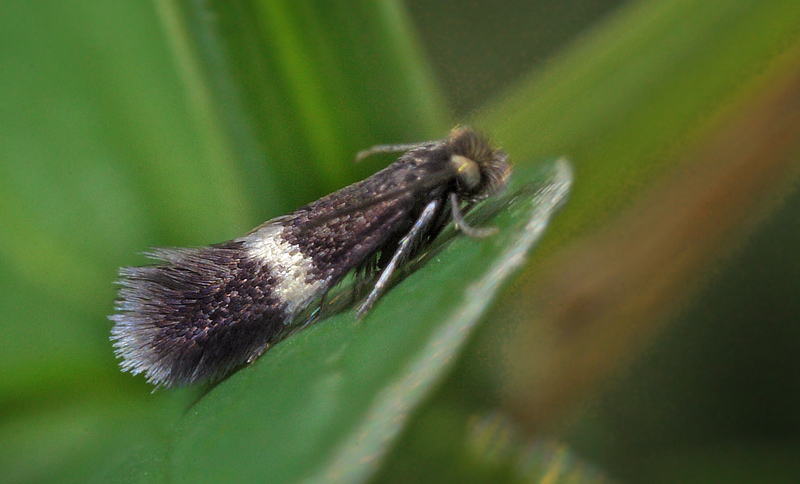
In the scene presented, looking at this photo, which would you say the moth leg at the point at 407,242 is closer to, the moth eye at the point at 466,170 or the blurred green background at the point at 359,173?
the moth eye at the point at 466,170

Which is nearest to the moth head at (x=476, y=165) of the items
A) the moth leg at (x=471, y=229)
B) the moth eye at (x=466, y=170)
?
the moth eye at (x=466, y=170)

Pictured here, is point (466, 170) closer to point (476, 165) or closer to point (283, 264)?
point (476, 165)

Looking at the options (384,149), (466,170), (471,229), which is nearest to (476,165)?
(466,170)

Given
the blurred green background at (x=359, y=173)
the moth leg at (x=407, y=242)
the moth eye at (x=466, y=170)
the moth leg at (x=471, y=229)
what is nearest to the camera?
the moth leg at (x=471, y=229)

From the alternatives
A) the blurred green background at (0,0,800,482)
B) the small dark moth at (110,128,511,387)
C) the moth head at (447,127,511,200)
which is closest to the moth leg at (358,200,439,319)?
the small dark moth at (110,128,511,387)

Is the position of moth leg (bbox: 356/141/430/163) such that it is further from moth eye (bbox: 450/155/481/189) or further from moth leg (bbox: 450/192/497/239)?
moth leg (bbox: 450/192/497/239)

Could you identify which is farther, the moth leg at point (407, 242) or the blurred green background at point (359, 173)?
the moth leg at point (407, 242)

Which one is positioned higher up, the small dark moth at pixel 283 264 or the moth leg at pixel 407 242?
the small dark moth at pixel 283 264

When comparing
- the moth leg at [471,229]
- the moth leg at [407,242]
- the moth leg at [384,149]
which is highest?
the moth leg at [384,149]

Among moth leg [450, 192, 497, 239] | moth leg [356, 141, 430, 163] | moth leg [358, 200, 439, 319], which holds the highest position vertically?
moth leg [356, 141, 430, 163]
